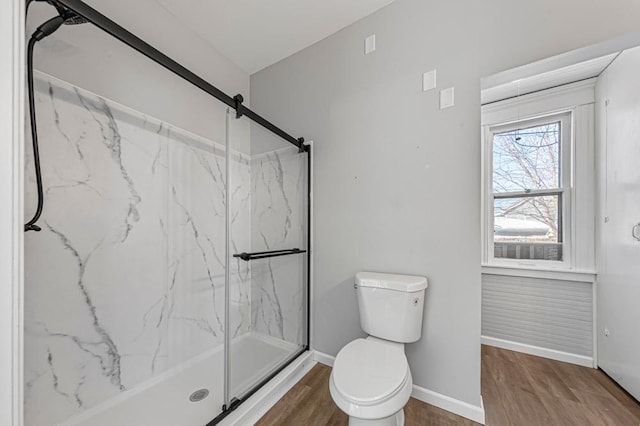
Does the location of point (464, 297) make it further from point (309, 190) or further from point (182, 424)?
point (182, 424)

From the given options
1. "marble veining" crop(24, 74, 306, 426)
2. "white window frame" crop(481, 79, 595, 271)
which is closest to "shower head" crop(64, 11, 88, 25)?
"marble veining" crop(24, 74, 306, 426)

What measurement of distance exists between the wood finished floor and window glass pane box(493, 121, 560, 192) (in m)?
1.47

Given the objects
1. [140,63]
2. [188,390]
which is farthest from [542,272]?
[140,63]

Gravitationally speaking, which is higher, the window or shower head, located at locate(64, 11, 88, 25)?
shower head, located at locate(64, 11, 88, 25)

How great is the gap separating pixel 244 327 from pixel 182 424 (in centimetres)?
55

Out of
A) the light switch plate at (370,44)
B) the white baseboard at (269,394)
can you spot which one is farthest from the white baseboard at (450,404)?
the light switch plate at (370,44)

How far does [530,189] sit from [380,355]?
6.73ft

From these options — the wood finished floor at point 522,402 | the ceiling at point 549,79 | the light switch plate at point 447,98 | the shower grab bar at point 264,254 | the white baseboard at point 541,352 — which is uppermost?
the ceiling at point 549,79

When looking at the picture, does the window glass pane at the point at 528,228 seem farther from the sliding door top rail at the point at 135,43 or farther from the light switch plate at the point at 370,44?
the sliding door top rail at the point at 135,43

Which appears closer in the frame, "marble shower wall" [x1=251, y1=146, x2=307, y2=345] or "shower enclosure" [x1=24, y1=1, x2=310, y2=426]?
"shower enclosure" [x1=24, y1=1, x2=310, y2=426]

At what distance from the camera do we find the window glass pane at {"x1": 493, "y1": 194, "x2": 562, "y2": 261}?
2215 mm

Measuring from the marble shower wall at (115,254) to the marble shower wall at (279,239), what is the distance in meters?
0.08
